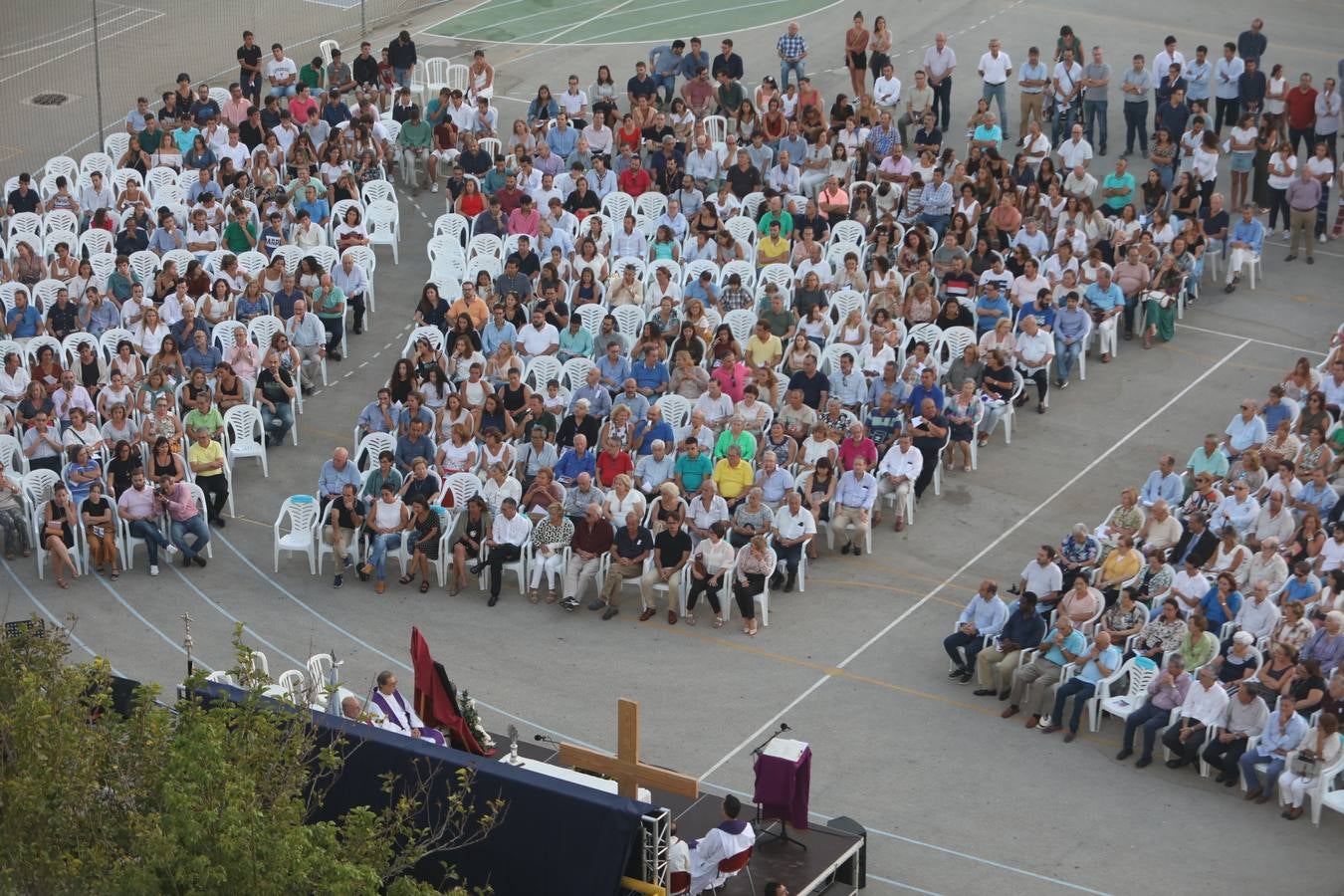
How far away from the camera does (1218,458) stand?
22.3 metres

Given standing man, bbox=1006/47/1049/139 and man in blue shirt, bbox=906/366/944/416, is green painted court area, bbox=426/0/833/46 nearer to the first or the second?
standing man, bbox=1006/47/1049/139

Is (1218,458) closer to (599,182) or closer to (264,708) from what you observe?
(599,182)

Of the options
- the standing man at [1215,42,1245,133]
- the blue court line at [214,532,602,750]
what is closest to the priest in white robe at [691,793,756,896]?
the blue court line at [214,532,602,750]

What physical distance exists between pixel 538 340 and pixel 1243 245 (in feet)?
28.9

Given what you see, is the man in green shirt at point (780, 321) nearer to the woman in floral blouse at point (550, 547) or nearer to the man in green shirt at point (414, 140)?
the woman in floral blouse at point (550, 547)

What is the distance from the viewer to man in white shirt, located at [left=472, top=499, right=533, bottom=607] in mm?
21734

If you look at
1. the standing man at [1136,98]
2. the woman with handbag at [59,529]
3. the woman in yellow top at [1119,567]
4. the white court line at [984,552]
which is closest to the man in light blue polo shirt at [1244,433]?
the white court line at [984,552]

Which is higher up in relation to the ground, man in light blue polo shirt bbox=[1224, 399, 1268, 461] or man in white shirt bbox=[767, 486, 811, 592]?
man in light blue polo shirt bbox=[1224, 399, 1268, 461]

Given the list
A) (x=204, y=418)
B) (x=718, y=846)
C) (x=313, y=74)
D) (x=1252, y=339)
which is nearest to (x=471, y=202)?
(x=313, y=74)

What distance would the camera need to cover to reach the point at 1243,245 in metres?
27.4

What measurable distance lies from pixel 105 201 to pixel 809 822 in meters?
14.3

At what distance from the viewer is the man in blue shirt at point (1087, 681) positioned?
64.0ft

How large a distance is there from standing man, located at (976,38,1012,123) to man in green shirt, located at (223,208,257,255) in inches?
401

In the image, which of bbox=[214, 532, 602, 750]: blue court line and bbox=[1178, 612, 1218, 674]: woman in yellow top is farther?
bbox=[214, 532, 602, 750]: blue court line
